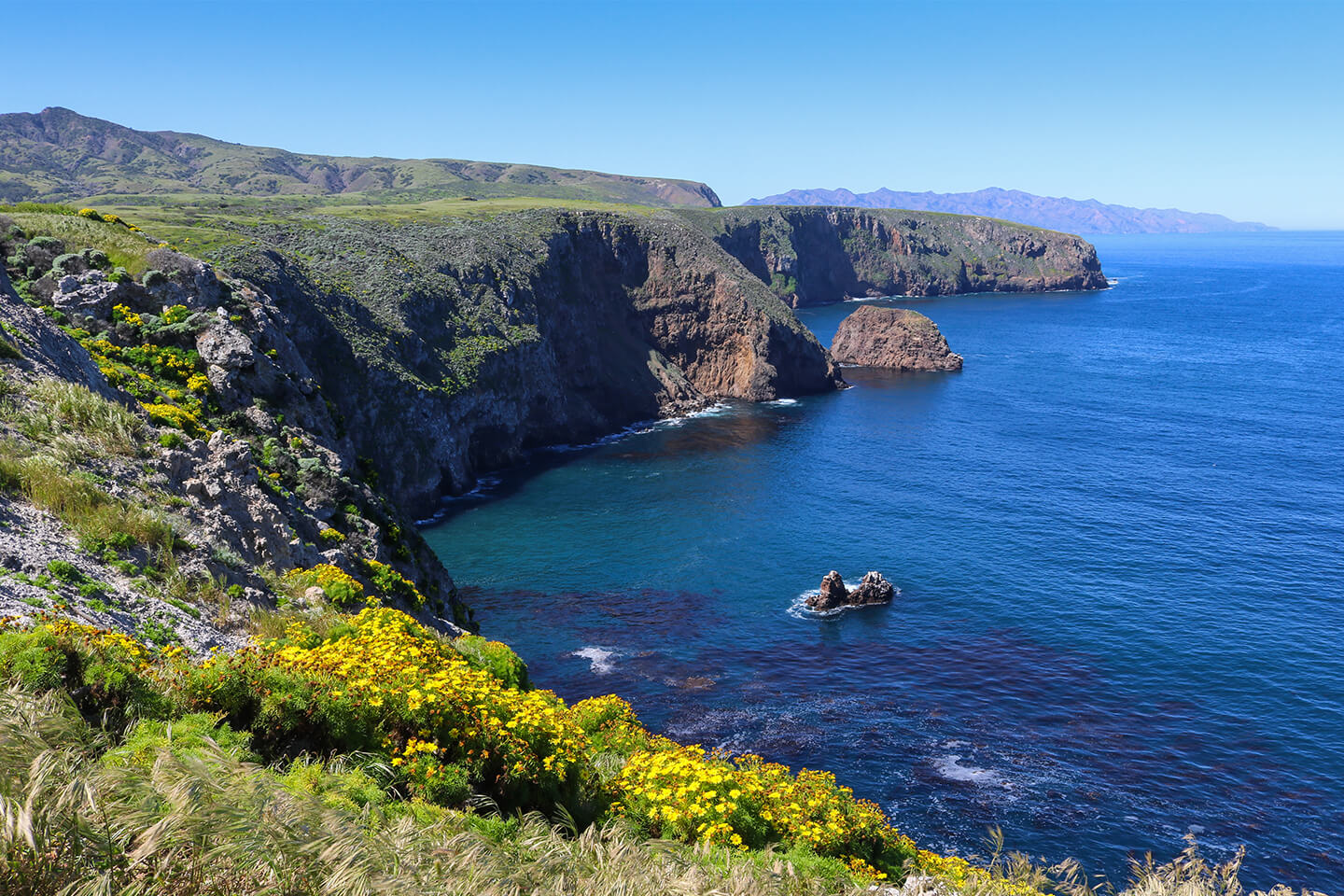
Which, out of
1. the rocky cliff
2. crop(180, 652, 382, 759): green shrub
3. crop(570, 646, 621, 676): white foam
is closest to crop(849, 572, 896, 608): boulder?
crop(570, 646, 621, 676): white foam

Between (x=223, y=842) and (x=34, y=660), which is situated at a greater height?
(x=34, y=660)

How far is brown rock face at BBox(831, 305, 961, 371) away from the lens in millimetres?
151750

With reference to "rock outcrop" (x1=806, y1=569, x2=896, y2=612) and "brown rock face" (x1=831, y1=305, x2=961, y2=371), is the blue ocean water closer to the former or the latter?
"rock outcrop" (x1=806, y1=569, x2=896, y2=612)

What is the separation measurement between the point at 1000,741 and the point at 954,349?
140m

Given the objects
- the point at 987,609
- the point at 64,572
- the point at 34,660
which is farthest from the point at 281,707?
the point at 987,609

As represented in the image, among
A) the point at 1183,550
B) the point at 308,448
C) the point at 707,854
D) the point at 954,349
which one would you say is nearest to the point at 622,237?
the point at 954,349

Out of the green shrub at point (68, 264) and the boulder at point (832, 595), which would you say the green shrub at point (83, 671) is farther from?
the boulder at point (832, 595)

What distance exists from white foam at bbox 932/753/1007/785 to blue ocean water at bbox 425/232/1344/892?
0.46 ft

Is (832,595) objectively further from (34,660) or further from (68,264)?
(34,660)

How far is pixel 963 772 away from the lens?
4062 cm

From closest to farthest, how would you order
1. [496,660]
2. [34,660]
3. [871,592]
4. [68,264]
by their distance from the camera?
1. [34,660]
2. [496,660]
3. [68,264]
4. [871,592]

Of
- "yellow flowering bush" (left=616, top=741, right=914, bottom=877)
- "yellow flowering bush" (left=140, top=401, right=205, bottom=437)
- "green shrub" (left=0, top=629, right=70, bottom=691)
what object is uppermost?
"yellow flowering bush" (left=140, top=401, right=205, bottom=437)

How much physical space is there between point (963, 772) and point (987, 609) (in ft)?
67.2

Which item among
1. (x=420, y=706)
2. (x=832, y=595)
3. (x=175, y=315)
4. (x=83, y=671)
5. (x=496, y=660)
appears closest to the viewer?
(x=83, y=671)
